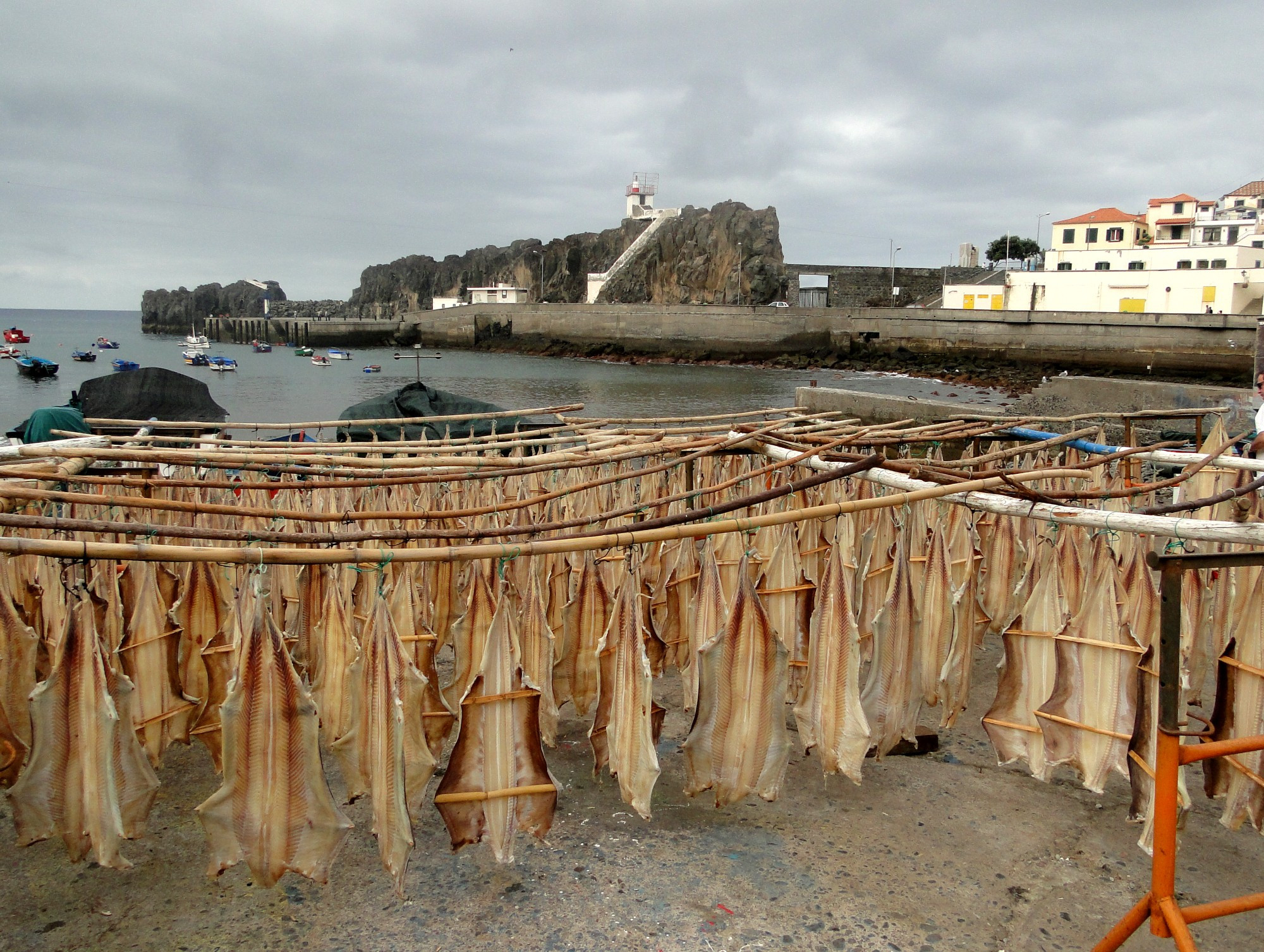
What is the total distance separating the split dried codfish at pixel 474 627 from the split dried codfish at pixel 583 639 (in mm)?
533

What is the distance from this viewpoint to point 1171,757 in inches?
86.5

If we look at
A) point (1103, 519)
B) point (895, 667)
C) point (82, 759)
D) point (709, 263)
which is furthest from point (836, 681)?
point (709, 263)

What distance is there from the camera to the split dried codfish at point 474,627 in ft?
12.6

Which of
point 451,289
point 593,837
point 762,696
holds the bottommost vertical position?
point 593,837

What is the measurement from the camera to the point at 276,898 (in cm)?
338

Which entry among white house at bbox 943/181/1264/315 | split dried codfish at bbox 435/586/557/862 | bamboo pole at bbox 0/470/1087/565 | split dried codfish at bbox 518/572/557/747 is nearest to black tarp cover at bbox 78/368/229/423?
split dried codfish at bbox 518/572/557/747

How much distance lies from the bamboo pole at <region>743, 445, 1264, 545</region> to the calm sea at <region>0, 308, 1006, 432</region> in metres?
25.7

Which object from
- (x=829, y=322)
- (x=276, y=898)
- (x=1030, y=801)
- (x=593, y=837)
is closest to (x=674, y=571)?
(x=593, y=837)

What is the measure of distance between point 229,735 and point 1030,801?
358cm

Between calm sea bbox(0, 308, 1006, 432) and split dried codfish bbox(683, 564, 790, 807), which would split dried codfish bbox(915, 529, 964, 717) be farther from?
calm sea bbox(0, 308, 1006, 432)

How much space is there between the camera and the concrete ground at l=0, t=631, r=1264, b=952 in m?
3.19

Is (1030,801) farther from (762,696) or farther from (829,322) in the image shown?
(829,322)

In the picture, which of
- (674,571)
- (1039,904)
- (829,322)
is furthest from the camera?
(829,322)

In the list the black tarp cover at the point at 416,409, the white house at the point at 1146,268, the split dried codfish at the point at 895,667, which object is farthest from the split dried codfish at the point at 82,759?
the white house at the point at 1146,268
